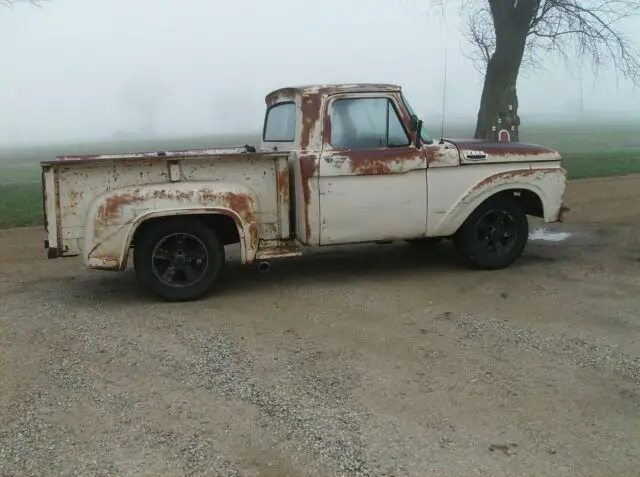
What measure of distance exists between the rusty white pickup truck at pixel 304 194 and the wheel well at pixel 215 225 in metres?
0.01

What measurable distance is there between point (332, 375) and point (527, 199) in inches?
159

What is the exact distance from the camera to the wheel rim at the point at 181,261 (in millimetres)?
6418

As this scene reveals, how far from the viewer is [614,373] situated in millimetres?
4531

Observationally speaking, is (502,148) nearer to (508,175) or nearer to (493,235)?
(508,175)

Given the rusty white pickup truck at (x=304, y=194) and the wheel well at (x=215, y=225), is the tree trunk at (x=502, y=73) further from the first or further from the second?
the wheel well at (x=215, y=225)

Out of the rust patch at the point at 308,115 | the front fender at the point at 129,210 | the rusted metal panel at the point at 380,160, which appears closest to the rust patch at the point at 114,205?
the front fender at the point at 129,210

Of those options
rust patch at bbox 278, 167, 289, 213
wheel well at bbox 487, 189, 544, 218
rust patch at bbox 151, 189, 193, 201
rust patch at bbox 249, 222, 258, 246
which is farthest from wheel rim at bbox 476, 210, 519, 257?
rust patch at bbox 151, 189, 193, 201

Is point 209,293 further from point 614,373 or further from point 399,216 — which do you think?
point 614,373

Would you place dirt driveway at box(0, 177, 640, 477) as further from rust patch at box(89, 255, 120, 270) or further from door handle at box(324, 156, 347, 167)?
door handle at box(324, 156, 347, 167)

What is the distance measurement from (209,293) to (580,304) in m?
3.34


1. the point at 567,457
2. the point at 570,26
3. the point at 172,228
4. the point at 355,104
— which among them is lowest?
the point at 567,457

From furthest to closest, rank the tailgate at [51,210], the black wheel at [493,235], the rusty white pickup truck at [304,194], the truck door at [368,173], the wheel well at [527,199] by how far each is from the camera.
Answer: the wheel well at [527,199], the black wheel at [493,235], the truck door at [368,173], the rusty white pickup truck at [304,194], the tailgate at [51,210]

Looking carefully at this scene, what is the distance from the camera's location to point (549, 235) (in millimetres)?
9750

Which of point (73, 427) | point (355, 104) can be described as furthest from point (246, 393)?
point (355, 104)
